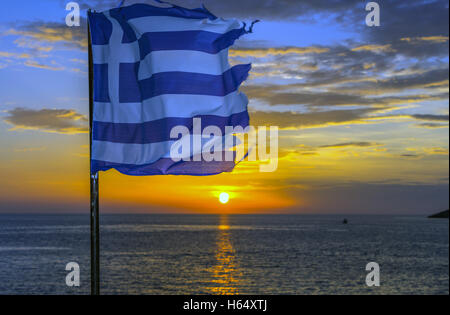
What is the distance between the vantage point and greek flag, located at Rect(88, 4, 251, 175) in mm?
7285

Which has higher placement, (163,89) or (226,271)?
Answer: (163,89)

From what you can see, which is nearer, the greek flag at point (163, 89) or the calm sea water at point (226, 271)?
the greek flag at point (163, 89)

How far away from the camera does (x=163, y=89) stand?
764 cm

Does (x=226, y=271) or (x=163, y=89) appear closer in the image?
(x=163, y=89)

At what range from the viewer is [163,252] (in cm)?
8088

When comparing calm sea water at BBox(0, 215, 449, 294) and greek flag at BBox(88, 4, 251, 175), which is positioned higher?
greek flag at BBox(88, 4, 251, 175)

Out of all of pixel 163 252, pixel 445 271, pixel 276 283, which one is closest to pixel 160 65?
pixel 276 283

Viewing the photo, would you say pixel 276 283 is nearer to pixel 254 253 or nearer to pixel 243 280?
pixel 243 280

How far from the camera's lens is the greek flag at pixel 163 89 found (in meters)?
7.29

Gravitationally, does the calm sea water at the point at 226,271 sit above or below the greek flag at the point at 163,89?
below

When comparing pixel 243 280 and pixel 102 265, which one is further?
pixel 102 265

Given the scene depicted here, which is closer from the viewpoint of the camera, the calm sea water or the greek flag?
the greek flag
